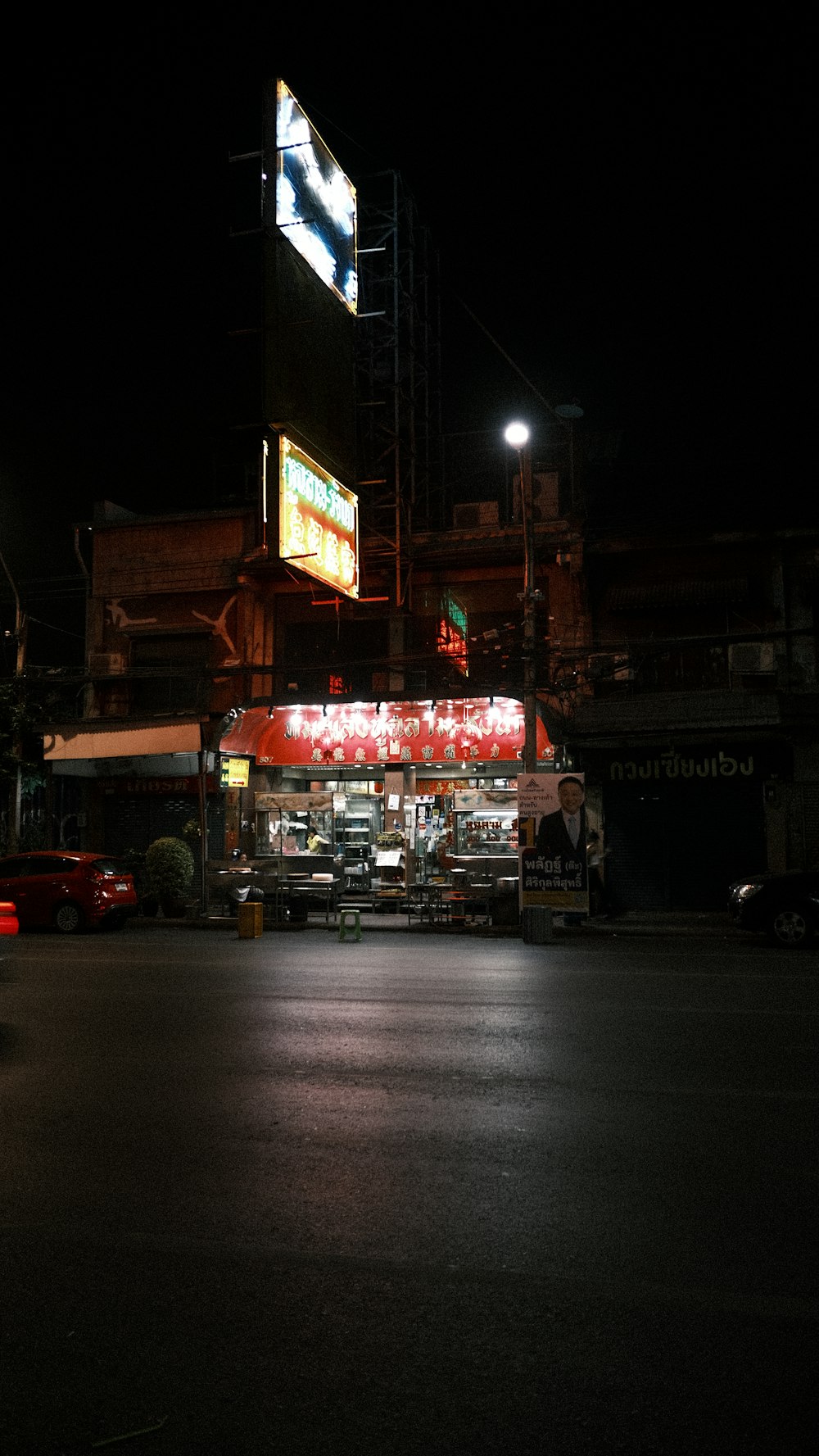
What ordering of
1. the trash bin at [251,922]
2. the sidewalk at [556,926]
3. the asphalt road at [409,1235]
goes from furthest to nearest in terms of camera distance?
the sidewalk at [556,926] → the trash bin at [251,922] → the asphalt road at [409,1235]

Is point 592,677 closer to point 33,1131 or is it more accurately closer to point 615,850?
point 615,850

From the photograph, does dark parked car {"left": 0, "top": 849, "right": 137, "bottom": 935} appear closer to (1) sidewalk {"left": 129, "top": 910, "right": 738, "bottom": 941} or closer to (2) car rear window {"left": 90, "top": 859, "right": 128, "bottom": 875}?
(2) car rear window {"left": 90, "top": 859, "right": 128, "bottom": 875}

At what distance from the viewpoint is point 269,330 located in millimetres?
22016

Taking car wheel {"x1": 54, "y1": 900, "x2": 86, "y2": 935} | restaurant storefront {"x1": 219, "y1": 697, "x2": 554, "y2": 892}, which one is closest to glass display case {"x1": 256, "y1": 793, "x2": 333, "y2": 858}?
restaurant storefront {"x1": 219, "y1": 697, "x2": 554, "y2": 892}

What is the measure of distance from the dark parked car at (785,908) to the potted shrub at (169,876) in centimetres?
1279

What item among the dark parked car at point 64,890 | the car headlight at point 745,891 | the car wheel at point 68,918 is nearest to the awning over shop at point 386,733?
the dark parked car at point 64,890

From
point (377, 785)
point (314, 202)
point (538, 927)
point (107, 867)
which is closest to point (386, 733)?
point (377, 785)

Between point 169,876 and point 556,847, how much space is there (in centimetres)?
929

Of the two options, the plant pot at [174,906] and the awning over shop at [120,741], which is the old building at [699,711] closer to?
the awning over shop at [120,741]

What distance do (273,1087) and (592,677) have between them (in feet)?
54.7

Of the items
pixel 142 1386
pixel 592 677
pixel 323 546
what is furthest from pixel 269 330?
pixel 142 1386

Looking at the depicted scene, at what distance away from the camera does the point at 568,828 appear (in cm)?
2027

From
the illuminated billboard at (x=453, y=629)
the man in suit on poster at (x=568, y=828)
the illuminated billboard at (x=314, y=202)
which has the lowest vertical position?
the man in suit on poster at (x=568, y=828)

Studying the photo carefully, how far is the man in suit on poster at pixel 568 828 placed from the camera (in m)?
20.2
